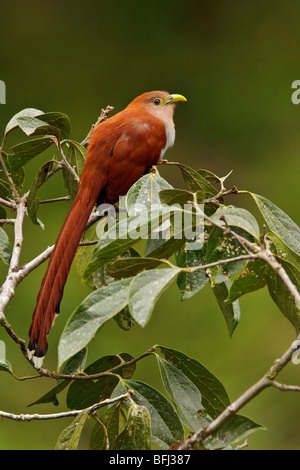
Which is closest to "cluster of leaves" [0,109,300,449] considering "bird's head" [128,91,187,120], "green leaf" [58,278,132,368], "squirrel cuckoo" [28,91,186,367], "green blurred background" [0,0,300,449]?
"green leaf" [58,278,132,368]

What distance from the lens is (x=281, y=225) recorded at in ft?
4.98

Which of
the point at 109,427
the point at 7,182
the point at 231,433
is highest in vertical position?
the point at 7,182

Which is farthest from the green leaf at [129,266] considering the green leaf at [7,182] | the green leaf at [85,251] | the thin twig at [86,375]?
the green leaf at [7,182]

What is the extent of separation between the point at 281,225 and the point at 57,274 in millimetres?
535

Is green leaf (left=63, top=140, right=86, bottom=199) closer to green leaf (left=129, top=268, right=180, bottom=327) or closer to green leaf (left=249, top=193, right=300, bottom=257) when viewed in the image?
green leaf (left=249, top=193, right=300, bottom=257)

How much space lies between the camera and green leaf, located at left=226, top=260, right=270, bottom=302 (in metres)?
1.28

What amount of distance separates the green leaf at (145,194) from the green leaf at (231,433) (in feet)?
1.57

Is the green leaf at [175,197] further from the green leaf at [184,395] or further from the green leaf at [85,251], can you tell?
the green leaf at [85,251]

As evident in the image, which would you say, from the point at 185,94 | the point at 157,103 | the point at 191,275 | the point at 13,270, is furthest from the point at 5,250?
the point at 185,94

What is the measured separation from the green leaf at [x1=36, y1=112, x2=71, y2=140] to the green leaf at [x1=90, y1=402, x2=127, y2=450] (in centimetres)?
76

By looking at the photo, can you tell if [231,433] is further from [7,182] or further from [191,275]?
[7,182]

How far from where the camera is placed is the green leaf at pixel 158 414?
1.44 meters
